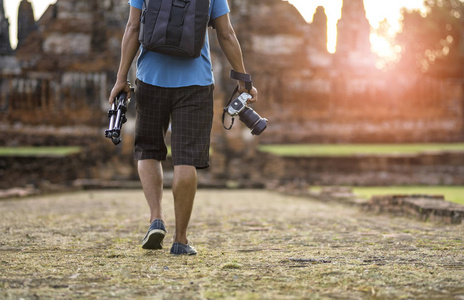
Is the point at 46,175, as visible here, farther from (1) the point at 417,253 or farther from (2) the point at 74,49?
(2) the point at 74,49

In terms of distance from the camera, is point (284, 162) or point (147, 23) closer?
point (147, 23)

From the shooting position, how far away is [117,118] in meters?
3.40

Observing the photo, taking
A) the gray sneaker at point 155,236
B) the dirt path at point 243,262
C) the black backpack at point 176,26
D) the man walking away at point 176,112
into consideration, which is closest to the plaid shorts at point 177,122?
the man walking away at point 176,112

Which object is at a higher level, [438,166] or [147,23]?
[147,23]

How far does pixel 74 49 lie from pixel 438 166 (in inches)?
815

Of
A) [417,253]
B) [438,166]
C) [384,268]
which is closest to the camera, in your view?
[384,268]

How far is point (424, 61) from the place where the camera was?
31.4 m

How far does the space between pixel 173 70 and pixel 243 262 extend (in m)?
1.14

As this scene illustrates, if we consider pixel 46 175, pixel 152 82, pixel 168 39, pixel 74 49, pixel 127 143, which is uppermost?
pixel 74 49

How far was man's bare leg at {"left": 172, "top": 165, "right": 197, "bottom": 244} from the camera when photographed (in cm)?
331

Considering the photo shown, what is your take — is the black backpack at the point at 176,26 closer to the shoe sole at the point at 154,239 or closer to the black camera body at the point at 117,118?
the black camera body at the point at 117,118

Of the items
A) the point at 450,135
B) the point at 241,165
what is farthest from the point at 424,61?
the point at 241,165

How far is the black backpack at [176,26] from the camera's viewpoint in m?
3.21

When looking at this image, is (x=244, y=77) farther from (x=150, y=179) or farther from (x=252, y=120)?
(x=150, y=179)
